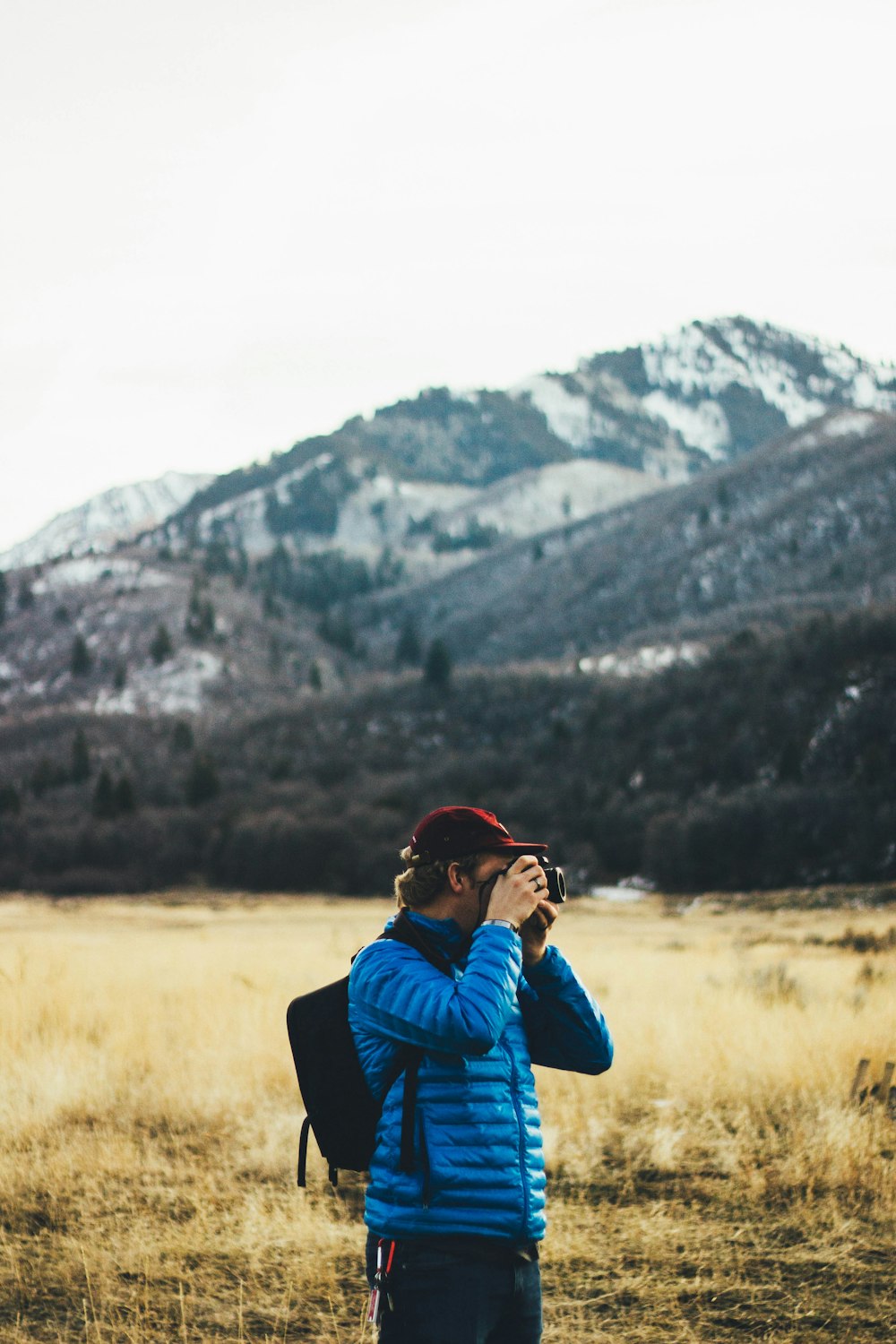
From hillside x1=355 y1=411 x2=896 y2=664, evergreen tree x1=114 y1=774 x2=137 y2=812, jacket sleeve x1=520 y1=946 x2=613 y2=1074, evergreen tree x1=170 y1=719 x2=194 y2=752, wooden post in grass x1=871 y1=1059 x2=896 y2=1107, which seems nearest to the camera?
jacket sleeve x1=520 y1=946 x2=613 y2=1074

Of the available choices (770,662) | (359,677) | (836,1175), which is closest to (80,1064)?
(836,1175)

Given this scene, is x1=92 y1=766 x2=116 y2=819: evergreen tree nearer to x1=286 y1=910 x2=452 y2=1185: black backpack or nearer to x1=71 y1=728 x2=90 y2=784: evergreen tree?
x1=71 y1=728 x2=90 y2=784: evergreen tree

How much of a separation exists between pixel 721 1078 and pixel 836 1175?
1.88 m

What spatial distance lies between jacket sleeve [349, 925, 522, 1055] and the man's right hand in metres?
Answer: 0.05

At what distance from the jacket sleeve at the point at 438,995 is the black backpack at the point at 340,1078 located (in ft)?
0.17

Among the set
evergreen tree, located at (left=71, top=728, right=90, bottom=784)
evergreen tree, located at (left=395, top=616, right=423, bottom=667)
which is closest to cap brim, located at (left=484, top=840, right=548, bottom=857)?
evergreen tree, located at (left=71, top=728, right=90, bottom=784)

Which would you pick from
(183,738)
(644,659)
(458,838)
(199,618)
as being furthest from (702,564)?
(458,838)

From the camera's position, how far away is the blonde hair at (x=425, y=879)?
117 inches

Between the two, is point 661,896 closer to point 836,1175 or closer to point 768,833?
point 768,833

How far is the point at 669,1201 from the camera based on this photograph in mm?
6090

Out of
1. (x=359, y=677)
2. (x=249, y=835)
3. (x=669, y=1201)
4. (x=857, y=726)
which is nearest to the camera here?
(x=669, y=1201)

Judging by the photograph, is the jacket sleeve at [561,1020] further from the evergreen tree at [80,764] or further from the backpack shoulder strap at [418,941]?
the evergreen tree at [80,764]

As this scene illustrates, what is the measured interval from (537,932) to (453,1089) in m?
0.47

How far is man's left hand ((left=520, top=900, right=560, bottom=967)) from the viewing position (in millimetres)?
3041
